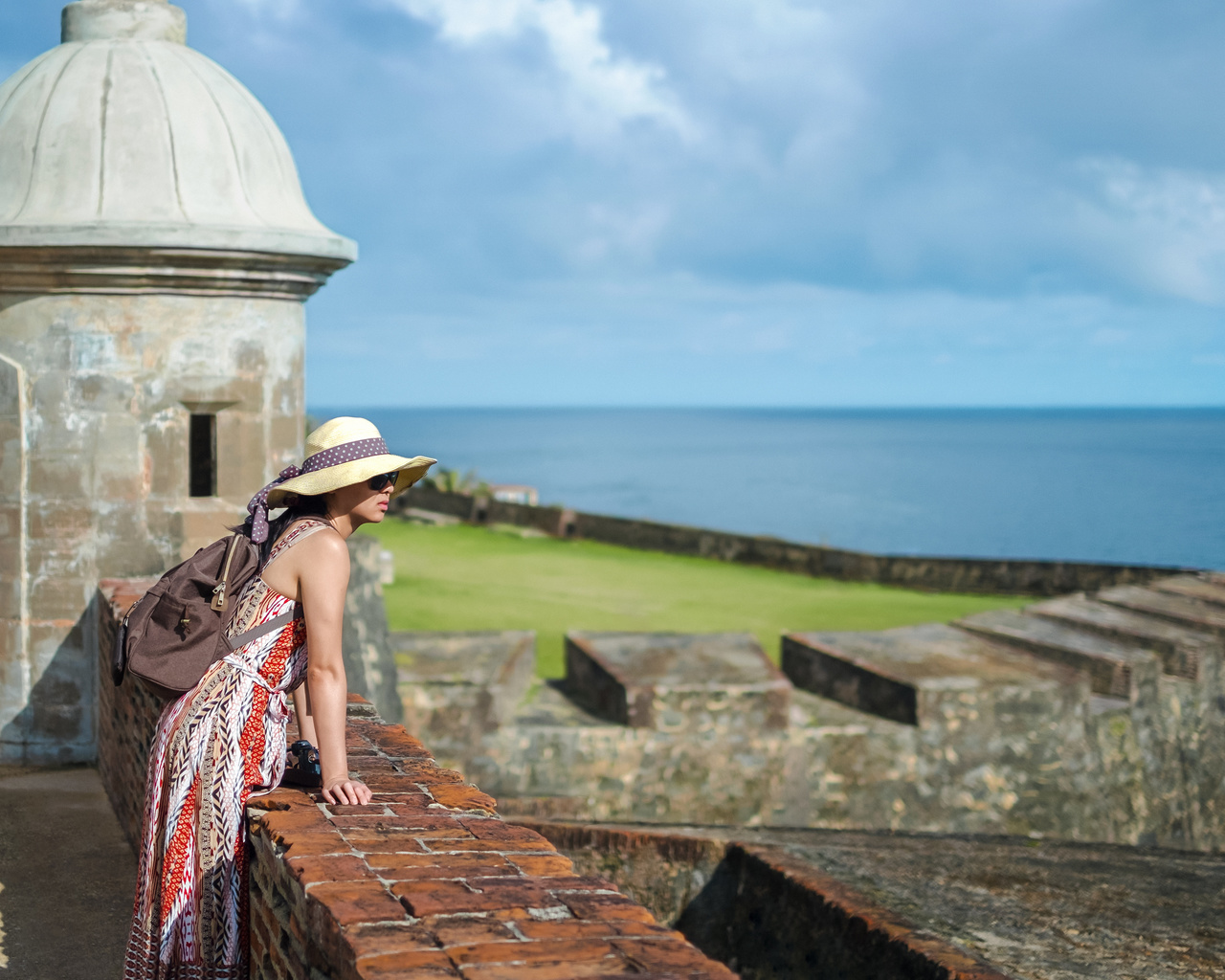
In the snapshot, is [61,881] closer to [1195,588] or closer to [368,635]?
[368,635]

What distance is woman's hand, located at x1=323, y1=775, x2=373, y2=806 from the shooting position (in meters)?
3.13

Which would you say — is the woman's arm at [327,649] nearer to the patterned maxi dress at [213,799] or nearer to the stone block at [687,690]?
the patterned maxi dress at [213,799]

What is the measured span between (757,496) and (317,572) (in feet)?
331

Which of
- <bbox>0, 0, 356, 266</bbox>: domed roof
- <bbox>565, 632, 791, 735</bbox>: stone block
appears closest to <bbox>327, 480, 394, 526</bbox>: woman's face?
<bbox>0, 0, 356, 266</bbox>: domed roof

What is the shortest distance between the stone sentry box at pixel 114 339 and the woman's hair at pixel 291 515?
3.13 meters

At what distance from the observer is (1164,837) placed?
453 inches

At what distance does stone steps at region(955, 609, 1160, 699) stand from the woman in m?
9.53

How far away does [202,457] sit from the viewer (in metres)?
6.79

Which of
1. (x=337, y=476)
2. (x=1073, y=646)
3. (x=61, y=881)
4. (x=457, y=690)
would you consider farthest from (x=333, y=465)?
(x=1073, y=646)

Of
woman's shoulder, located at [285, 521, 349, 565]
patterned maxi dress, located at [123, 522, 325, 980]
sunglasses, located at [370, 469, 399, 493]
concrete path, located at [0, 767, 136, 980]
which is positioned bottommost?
concrete path, located at [0, 767, 136, 980]

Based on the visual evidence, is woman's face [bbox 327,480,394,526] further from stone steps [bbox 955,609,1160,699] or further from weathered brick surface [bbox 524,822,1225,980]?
stone steps [bbox 955,609,1160,699]

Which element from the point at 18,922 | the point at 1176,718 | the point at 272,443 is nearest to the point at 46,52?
the point at 272,443

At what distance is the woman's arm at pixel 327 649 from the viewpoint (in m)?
3.10

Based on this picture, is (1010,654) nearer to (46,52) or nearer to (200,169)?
(200,169)
